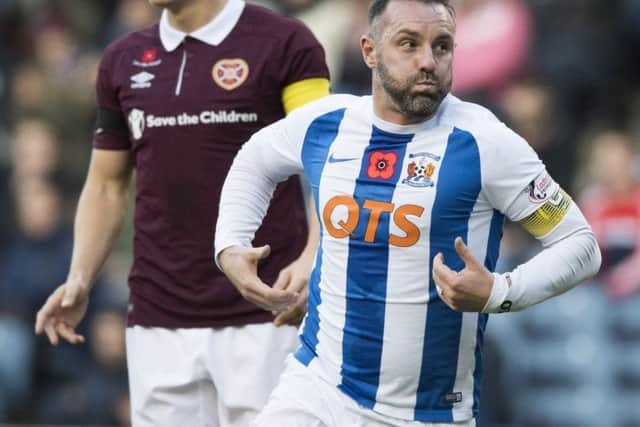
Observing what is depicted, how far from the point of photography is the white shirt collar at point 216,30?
18.8ft

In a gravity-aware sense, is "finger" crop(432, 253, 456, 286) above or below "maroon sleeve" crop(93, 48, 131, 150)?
below

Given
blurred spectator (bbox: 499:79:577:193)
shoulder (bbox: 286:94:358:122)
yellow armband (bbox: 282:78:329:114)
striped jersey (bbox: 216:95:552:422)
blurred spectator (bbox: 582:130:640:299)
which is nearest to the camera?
striped jersey (bbox: 216:95:552:422)

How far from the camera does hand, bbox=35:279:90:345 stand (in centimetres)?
581

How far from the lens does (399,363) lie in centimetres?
486

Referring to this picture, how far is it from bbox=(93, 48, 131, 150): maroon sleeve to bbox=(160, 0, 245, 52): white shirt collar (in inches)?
10.6

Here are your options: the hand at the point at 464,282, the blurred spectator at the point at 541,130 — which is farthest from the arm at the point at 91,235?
the blurred spectator at the point at 541,130

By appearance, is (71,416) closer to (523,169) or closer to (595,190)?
(595,190)

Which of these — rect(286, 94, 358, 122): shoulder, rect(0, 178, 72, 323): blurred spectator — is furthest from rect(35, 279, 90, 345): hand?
rect(0, 178, 72, 323): blurred spectator

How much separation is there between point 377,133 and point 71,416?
5182 millimetres

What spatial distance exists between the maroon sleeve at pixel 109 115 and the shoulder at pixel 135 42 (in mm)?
11

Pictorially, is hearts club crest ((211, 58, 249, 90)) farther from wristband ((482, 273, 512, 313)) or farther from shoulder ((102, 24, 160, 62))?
wristband ((482, 273, 512, 313))

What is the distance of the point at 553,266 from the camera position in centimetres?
458

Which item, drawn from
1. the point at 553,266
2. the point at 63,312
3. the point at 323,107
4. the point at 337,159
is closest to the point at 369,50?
the point at 323,107

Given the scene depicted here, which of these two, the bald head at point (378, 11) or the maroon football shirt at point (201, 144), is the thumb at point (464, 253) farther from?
the maroon football shirt at point (201, 144)
